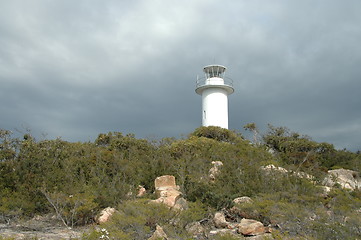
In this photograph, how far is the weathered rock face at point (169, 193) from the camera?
10727 mm

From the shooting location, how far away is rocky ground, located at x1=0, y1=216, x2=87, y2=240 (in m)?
9.16

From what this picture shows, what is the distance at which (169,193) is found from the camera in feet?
38.6

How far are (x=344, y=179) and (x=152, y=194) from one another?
816 cm

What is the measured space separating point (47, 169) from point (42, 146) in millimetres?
2272

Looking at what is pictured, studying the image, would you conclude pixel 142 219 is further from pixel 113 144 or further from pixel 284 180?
pixel 113 144

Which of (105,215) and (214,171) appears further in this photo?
(214,171)

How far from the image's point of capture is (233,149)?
17.9m

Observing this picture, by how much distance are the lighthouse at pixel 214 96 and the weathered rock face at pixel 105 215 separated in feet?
60.0

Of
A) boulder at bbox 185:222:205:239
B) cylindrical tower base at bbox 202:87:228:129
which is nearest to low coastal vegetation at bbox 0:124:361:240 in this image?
boulder at bbox 185:222:205:239

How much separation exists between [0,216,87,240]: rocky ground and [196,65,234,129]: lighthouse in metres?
18.6

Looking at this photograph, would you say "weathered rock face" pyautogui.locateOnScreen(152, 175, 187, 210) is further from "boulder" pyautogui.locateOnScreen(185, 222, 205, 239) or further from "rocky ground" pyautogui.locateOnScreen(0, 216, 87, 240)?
"rocky ground" pyautogui.locateOnScreen(0, 216, 87, 240)

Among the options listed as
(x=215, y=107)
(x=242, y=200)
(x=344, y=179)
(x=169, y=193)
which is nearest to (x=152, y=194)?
(x=169, y=193)

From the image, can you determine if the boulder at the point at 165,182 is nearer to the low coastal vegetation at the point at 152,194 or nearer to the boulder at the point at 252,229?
the low coastal vegetation at the point at 152,194

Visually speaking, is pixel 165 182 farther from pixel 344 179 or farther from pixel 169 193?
pixel 344 179
